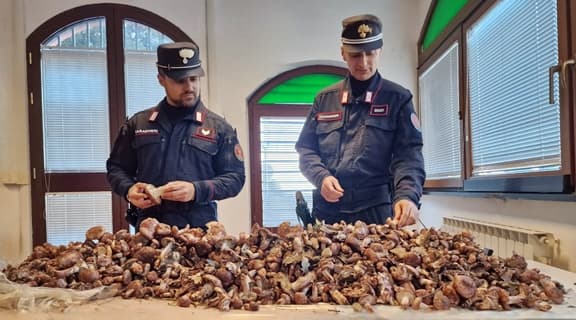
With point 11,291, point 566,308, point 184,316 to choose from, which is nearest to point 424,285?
point 566,308

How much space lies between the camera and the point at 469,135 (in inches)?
87.0

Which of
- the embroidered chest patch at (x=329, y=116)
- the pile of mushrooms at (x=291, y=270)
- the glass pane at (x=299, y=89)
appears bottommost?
the pile of mushrooms at (x=291, y=270)

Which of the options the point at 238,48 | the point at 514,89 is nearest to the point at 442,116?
the point at 514,89

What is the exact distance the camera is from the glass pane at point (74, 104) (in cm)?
262

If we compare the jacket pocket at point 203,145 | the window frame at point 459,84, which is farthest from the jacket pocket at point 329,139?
Answer: the window frame at point 459,84

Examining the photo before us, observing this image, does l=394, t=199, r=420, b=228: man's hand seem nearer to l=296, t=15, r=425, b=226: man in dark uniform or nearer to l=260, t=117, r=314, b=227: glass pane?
l=296, t=15, r=425, b=226: man in dark uniform

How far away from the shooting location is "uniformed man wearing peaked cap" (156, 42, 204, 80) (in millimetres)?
1278

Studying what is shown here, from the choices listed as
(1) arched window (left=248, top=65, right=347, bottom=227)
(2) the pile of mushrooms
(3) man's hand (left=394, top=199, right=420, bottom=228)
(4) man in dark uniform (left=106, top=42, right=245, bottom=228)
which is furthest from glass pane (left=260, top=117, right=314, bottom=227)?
(2) the pile of mushrooms

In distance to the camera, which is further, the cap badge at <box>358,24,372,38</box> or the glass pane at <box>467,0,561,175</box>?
the glass pane at <box>467,0,561,175</box>

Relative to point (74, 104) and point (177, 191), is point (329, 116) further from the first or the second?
point (74, 104)

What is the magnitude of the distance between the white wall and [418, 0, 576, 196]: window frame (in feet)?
0.48

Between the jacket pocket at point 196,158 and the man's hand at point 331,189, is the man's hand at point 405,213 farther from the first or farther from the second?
the jacket pocket at point 196,158

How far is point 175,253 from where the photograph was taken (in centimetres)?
74

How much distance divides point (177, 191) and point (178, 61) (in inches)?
16.5
